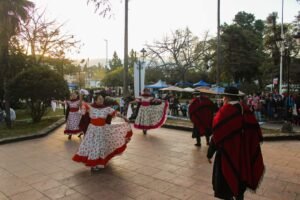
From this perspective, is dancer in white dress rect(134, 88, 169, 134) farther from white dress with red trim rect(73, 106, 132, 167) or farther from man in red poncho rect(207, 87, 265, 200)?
man in red poncho rect(207, 87, 265, 200)

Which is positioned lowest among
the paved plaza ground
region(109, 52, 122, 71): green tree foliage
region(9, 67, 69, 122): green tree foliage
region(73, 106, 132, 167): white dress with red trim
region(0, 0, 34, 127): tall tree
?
the paved plaza ground

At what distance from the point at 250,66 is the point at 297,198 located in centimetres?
3255

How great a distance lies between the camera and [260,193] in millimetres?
4312

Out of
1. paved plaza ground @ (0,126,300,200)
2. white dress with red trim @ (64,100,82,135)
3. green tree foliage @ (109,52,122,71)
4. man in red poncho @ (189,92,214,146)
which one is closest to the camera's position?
paved plaza ground @ (0,126,300,200)

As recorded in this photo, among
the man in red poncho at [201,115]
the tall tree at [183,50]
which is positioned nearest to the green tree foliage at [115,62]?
the tall tree at [183,50]

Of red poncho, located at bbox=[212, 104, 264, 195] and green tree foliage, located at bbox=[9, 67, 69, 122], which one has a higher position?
green tree foliage, located at bbox=[9, 67, 69, 122]

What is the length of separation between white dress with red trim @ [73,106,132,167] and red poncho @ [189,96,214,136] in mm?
2587

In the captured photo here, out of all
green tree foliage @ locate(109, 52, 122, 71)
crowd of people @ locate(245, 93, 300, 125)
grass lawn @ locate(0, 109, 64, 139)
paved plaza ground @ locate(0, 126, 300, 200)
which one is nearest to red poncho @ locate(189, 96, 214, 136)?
paved plaza ground @ locate(0, 126, 300, 200)

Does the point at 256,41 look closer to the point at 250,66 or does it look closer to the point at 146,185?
the point at 250,66

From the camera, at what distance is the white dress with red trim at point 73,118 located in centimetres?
890

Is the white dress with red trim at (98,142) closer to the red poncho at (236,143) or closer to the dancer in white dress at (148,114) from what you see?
the red poncho at (236,143)

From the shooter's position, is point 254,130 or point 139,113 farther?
point 139,113

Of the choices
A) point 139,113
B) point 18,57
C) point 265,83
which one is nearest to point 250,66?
point 265,83

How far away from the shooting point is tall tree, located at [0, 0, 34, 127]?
38.8ft
